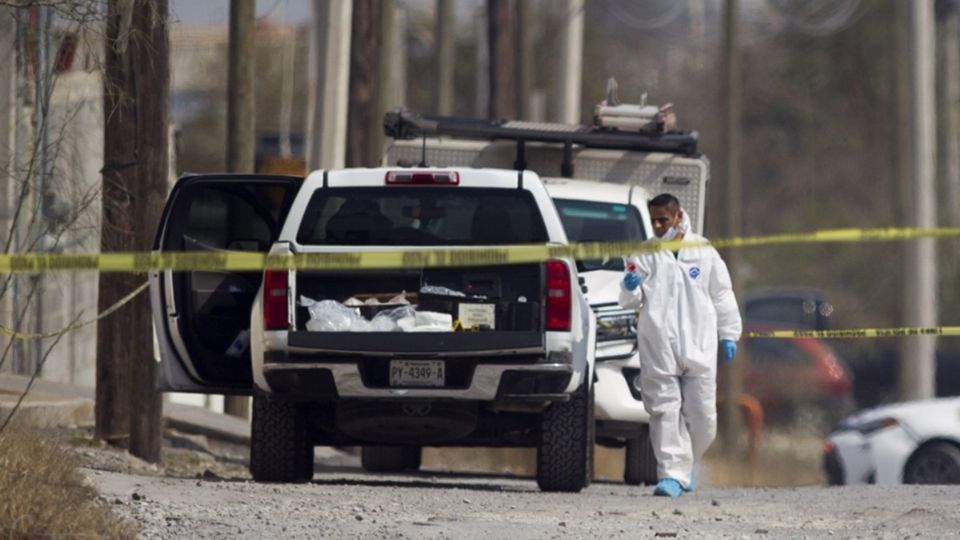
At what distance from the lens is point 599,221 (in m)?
14.1

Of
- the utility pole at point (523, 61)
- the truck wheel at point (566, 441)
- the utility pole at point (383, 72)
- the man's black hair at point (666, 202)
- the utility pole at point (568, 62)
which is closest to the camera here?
the truck wheel at point (566, 441)

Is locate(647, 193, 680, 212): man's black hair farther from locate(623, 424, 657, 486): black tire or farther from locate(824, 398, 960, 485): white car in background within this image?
locate(824, 398, 960, 485): white car in background

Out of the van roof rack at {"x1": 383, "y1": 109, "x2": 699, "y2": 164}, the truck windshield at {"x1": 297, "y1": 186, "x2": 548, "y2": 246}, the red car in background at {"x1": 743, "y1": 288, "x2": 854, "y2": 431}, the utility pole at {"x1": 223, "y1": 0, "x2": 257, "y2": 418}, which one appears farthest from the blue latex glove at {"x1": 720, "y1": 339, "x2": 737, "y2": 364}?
the red car in background at {"x1": 743, "y1": 288, "x2": 854, "y2": 431}

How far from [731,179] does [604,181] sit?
1380 cm

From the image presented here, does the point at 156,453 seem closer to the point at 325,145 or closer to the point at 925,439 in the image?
the point at 925,439

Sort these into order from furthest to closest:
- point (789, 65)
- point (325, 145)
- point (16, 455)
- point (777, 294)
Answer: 1. point (789, 65)
2. point (777, 294)
3. point (325, 145)
4. point (16, 455)

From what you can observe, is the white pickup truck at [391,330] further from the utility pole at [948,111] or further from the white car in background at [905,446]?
the utility pole at [948,111]

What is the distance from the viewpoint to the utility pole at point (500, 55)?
28.4 metres

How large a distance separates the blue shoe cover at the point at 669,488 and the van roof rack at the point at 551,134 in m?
3.97

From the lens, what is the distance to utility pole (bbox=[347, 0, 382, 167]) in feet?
69.3

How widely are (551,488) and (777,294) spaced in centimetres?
2508

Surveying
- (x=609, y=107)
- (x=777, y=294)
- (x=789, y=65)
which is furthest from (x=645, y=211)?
(x=789, y=65)

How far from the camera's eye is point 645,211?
46.1 ft

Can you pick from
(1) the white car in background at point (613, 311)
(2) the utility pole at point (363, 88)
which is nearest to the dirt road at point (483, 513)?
(1) the white car in background at point (613, 311)
